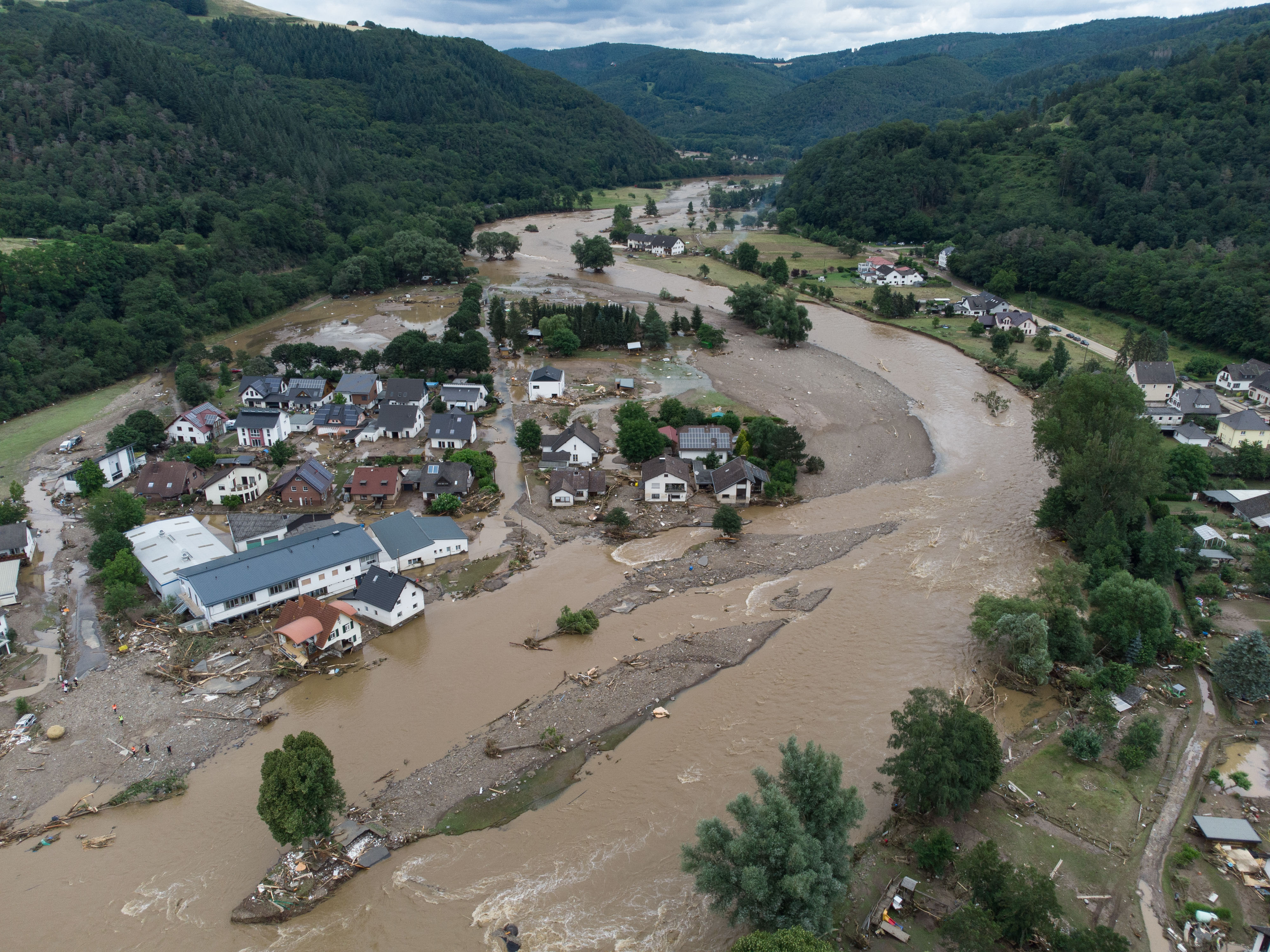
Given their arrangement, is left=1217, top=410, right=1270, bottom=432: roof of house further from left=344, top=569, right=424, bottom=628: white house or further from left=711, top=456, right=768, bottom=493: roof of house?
left=344, top=569, right=424, bottom=628: white house

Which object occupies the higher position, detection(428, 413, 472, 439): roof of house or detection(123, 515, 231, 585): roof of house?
detection(428, 413, 472, 439): roof of house

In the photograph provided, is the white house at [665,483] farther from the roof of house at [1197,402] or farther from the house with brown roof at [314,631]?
the roof of house at [1197,402]

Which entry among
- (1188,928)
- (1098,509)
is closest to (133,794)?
(1188,928)

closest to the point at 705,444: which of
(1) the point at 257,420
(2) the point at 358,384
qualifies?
(2) the point at 358,384

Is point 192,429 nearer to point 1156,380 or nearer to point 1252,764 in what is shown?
point 1252,764

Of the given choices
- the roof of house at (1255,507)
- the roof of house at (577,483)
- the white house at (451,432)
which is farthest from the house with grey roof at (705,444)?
the roof of house at (1255,507)

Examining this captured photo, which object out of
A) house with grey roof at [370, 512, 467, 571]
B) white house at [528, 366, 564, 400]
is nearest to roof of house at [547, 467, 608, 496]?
house with grey roof at [370, 512, 467, 571]
